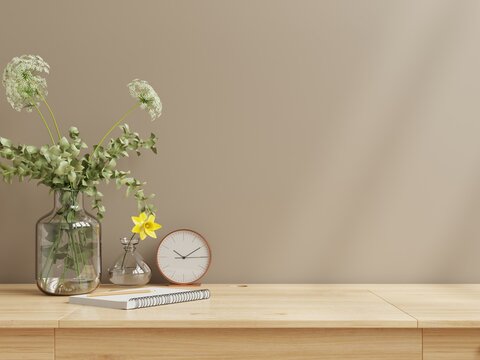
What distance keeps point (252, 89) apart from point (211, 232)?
46cm

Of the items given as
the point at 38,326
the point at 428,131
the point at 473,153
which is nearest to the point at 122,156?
the point at 38,326

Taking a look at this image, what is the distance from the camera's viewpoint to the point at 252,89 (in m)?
2.12

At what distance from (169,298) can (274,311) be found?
0.27m

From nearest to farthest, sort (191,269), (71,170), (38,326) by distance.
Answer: (38,326) < (71,170) < (191,269)

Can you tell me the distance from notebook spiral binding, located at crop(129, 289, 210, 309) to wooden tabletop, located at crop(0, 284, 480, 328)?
2cm

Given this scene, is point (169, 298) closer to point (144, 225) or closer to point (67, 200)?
point (144, 225)

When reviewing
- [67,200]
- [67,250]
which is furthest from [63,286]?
[67,200]

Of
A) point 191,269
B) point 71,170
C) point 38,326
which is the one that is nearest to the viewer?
point 38,326

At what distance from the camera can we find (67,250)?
1819 mm

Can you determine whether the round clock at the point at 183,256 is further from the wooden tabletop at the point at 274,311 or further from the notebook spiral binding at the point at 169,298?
the notebook spiral binding at the point at 169,298

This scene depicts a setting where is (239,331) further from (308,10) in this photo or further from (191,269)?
(308,10)

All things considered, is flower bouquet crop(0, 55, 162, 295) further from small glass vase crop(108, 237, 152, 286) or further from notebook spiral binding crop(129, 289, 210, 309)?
notebook spiral binding crop(129, 289, 210, 309)

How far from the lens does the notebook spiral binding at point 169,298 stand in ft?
5.25

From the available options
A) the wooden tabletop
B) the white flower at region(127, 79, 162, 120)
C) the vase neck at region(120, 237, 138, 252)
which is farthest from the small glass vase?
the white flower at region(127, 79, 162, 120)
